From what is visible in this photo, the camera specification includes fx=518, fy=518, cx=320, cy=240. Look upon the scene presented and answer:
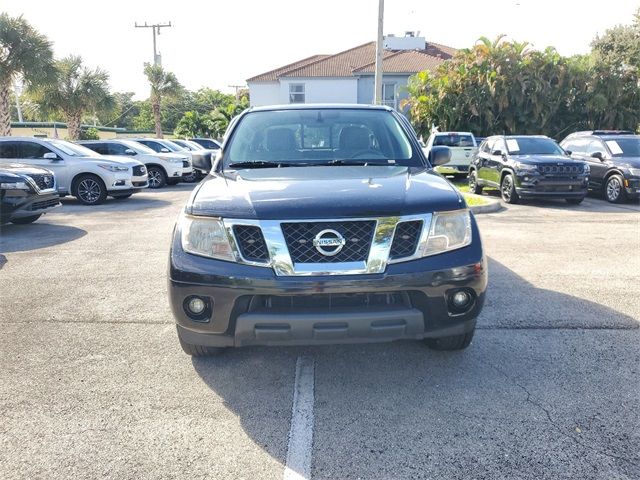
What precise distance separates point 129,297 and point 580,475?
4.16 meters

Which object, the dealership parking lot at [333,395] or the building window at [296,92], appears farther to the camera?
the building window at [296,92]

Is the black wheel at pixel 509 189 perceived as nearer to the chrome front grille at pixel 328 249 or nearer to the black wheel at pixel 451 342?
the black wheel at pixel 451 342

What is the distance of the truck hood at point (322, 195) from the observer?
9.37ft

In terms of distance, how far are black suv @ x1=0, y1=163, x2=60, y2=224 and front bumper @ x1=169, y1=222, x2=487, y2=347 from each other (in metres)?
7.04

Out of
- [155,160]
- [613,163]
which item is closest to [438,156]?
[613,163]

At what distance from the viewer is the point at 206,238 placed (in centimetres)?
296

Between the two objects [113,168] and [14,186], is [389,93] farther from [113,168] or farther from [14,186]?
[14,186]

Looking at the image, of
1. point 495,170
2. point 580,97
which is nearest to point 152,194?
point 495,170

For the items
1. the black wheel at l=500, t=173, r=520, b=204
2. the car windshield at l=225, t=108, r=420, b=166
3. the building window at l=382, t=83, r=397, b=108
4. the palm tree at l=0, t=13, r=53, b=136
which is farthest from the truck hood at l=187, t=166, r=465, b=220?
the building window at l=382, t=83, r=397, b=108

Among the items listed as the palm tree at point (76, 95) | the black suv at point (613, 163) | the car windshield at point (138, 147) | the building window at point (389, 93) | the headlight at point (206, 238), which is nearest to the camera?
the headlight at point (206, 238)

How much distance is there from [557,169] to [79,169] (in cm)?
1110

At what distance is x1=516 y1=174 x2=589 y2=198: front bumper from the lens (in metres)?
11.2

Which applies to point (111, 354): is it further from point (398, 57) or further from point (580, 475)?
point (398, 57)

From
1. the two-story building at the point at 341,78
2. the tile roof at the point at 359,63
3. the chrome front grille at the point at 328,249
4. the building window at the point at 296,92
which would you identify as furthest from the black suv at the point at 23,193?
the building window at the point at 296,92
